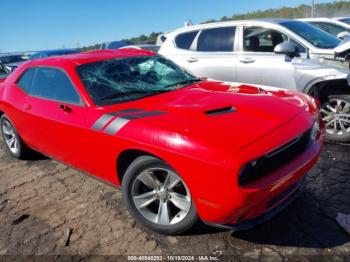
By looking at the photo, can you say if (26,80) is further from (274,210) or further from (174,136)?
(274,210)

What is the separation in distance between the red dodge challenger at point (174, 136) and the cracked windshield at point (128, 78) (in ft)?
0.04

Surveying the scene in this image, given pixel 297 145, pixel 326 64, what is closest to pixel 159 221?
pixel 297 145

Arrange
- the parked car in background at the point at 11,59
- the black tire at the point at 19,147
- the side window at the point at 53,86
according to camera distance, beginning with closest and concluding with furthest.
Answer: the side window at the point at 53,86 < the black tire at the point at 19,147 < the parked car in background at the point at 11,59

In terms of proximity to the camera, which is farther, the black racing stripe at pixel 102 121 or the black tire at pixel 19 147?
the black tire at pixel 19 147

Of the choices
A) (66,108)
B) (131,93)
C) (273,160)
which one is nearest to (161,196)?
(273,160)

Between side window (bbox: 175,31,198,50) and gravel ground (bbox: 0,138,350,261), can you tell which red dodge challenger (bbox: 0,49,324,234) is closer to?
gravel ground (bbox: 0,138,350,261)

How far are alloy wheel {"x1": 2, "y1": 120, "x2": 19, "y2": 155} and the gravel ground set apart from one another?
101 centimetres

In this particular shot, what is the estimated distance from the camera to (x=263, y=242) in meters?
2.76

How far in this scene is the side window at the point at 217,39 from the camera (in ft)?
19.4

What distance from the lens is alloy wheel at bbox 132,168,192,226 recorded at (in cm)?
274

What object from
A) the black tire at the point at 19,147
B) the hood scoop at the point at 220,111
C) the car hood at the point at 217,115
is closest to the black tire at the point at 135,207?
the car hood at the point at 217,115

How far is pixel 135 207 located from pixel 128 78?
1423mm

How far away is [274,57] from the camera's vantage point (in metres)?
5.34

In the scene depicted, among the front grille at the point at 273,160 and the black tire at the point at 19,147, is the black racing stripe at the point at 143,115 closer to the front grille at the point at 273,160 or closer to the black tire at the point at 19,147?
the front grille at the point at 273,160
